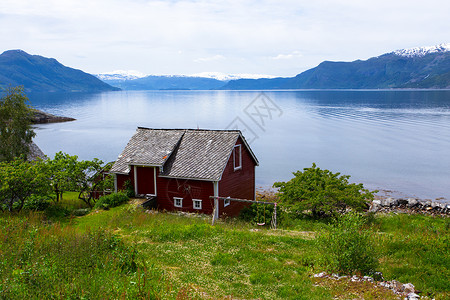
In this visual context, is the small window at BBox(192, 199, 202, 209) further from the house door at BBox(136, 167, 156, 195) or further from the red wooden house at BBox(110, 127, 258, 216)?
the house door at BBox(136, 167, 156, 195)

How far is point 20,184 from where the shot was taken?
25.5 meters

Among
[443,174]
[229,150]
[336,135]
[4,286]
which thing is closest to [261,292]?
[4,286]

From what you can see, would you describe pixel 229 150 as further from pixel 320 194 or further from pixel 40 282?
pixel 40 282

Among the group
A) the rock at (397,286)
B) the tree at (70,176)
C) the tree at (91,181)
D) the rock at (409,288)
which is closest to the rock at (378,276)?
the rock at (397,286)

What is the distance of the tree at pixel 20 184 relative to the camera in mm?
25031

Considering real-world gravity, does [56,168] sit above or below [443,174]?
above

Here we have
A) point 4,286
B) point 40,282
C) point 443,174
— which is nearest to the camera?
point 4,286

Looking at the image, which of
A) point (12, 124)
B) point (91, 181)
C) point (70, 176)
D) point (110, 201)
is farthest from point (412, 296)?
point (12, 124)

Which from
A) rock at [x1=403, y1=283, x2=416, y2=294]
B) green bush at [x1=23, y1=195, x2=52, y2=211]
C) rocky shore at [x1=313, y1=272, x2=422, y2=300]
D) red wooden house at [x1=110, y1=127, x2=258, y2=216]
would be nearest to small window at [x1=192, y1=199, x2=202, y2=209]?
red wooden house at [x1=110, y1=127, x2=258, y2=216]

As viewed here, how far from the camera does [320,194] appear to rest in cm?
2820

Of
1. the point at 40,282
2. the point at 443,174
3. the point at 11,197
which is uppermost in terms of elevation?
the point at 40,282

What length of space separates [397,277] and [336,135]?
77498mm

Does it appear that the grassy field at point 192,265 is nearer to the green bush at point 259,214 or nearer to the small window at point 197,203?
the green bush at point 259,214

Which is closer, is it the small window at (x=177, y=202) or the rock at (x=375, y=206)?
the small window at (x=177, y=202)
